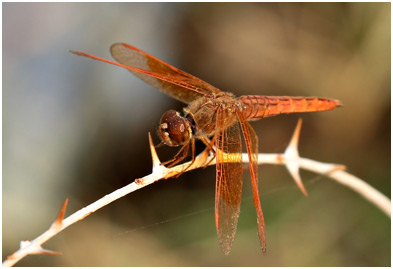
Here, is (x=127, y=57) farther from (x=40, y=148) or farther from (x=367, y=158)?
(x=367, y=158)

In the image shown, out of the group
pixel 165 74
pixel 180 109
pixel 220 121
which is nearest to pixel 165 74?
pixel 165 74

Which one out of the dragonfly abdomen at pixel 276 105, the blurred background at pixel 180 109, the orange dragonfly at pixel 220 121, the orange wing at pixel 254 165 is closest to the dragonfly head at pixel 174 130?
the orange dragonfly at pixel 220 121

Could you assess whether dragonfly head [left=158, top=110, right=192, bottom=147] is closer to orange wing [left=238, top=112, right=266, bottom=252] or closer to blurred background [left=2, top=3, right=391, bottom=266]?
orange wing [left=238, top=112, right=266, bottom=252]

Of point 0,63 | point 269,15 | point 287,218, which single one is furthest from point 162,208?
point 269,15

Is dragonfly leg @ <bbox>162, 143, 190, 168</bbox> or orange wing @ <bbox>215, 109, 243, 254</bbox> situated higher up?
dragonfly leg @ <bbox>162, 143, 190, 168</bbox>

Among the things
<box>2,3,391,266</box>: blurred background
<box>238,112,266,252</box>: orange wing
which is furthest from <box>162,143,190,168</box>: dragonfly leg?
<box>2,3,391,266</box>: blurred background
